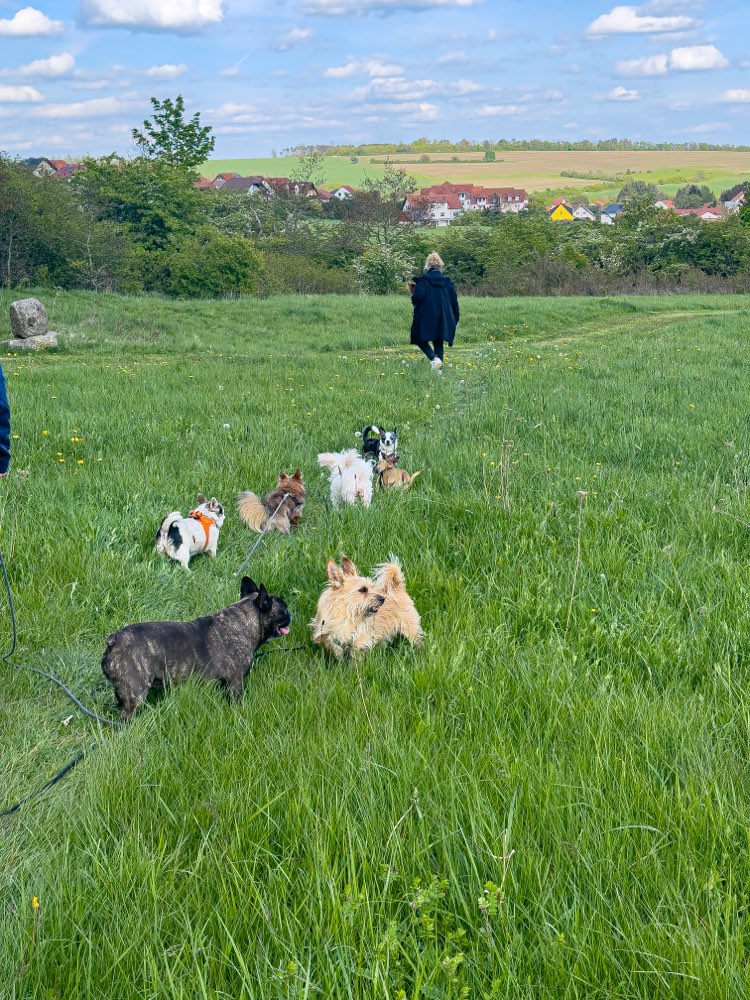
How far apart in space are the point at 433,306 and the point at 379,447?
29.0 ft

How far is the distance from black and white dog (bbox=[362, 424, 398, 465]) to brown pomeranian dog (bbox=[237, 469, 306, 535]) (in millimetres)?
1232

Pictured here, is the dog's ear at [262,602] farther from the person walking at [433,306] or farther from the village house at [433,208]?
the village house at [433,208]

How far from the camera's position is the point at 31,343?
19469 millimetres

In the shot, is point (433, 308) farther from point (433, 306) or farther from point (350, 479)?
point (350, 479)

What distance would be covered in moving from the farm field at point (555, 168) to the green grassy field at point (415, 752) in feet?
401

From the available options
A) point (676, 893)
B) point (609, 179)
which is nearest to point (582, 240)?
point (676, 893)

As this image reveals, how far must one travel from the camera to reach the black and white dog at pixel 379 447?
7.85 metres

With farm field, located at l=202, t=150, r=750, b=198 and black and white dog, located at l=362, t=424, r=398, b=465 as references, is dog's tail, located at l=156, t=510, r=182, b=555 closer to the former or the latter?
black and white dog, located at l=362, t=424, r=398, b=465

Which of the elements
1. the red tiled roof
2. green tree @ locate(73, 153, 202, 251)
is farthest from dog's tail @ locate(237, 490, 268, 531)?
the red tiled roof

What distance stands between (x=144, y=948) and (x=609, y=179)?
514 ft

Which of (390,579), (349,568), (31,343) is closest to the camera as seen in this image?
(390,579)

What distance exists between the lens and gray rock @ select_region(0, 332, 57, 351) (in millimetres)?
19234

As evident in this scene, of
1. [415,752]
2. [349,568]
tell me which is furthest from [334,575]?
[415,752]

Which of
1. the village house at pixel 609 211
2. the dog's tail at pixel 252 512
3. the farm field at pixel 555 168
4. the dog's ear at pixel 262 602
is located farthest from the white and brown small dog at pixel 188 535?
the farm field at pixel 555 168
